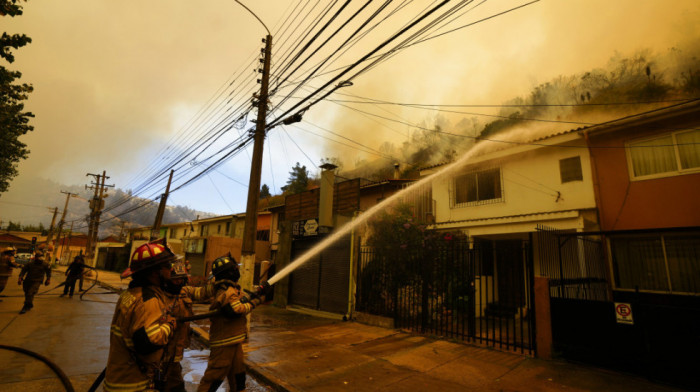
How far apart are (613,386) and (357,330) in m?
5.59

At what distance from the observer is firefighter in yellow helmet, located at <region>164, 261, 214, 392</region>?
3.95 meters

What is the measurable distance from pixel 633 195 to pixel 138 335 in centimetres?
1315

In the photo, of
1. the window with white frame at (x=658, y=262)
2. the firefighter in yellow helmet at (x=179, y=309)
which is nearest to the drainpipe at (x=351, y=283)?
the firefighter in yellow helmet at (x=179, y=309)

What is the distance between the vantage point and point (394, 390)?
487cm

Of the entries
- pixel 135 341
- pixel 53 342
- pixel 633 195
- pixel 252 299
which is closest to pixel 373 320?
pixel 252 299

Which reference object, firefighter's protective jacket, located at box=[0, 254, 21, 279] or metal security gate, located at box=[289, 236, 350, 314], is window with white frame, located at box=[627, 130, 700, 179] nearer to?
metal security gate, located at box=[289, 236, 350, 314]

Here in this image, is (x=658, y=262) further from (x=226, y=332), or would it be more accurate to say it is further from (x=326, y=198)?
(x=226, y=332)

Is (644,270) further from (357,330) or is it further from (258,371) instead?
(258,371)

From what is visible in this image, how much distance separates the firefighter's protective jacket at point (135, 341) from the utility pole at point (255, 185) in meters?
6.48

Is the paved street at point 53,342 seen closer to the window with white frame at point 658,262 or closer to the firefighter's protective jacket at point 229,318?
the firefighter's protective jacket at point 229,318

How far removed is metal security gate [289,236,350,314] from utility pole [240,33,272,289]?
311 cm

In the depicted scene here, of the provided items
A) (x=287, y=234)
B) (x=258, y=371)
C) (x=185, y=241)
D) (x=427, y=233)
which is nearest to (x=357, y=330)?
(x=258, y=371)

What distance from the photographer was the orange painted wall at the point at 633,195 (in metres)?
9.36

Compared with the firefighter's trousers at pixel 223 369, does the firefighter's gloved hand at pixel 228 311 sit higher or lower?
higher
